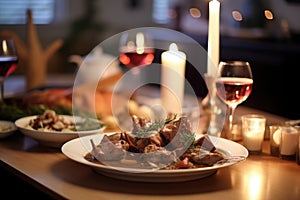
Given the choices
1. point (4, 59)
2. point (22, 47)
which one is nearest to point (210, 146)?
point (4, 59)

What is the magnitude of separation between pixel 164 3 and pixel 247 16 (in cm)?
130

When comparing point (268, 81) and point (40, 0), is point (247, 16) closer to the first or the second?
point (268, 81)

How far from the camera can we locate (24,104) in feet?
Result: 6.20

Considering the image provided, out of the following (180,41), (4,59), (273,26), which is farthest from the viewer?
(180,41)

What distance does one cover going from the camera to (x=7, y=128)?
1.60m

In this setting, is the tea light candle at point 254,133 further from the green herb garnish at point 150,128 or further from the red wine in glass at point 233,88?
the green herb garnish at point 150,128

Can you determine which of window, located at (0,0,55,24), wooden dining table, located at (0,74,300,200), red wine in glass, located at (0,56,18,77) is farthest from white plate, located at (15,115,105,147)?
window, located at (0,0,55,24)

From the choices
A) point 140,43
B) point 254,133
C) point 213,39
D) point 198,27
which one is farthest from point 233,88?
point 198,27

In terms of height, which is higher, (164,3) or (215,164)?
(164,3)

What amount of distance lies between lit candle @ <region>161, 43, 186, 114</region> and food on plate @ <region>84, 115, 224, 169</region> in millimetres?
424

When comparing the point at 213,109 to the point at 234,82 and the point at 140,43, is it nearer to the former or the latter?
the point at 234,82

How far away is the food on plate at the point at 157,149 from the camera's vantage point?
1.20 meters

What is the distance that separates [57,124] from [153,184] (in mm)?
424

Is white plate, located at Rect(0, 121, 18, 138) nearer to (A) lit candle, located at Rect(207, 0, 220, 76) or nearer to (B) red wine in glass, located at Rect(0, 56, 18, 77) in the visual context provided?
(B) red wine in glass, located at Rect(0, 56, 18, 77)
